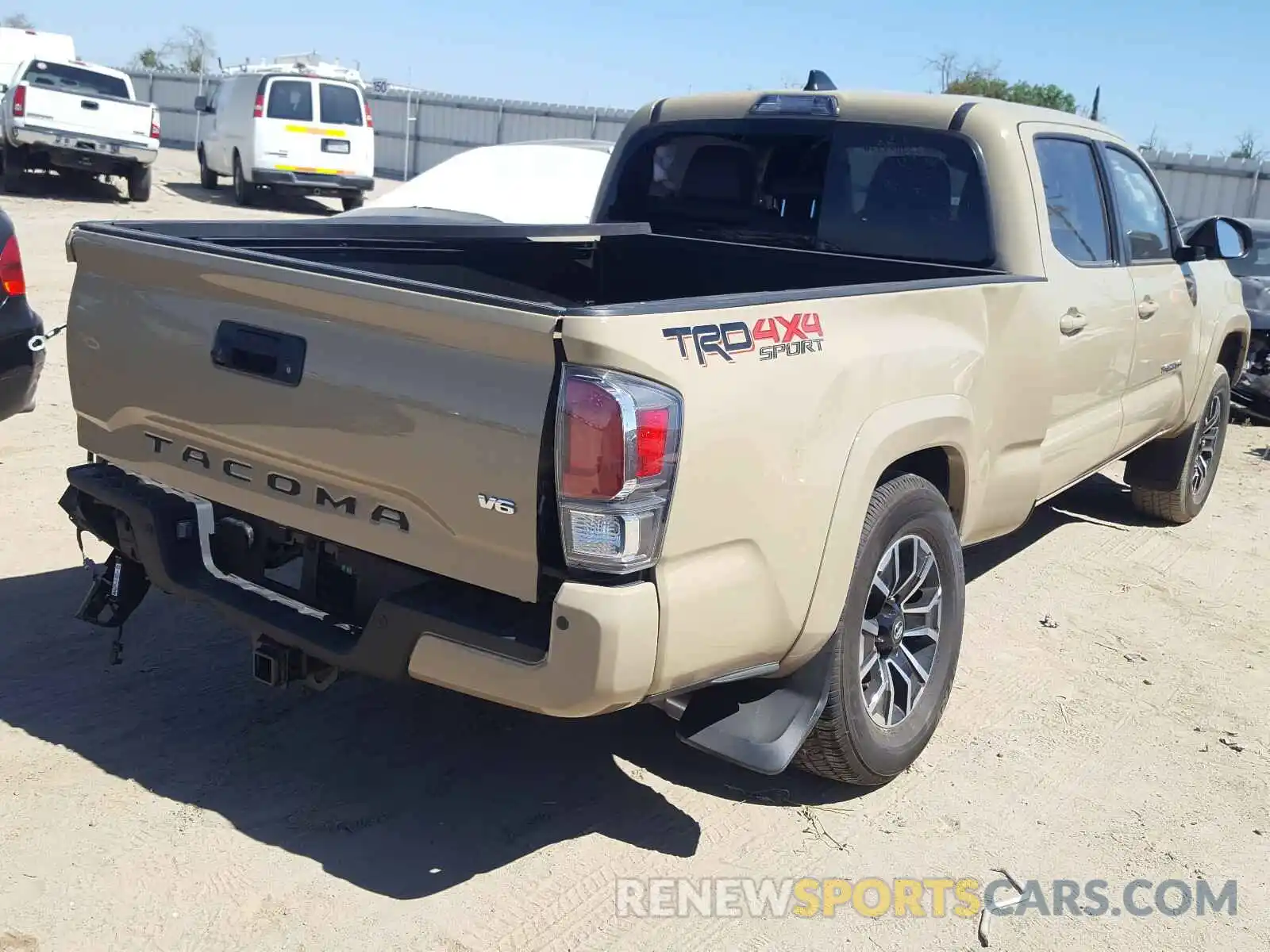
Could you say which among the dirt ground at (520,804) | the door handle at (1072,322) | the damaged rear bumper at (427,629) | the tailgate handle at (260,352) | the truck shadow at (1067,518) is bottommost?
the truck shadow at (1067,518)

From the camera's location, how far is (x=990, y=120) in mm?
4609

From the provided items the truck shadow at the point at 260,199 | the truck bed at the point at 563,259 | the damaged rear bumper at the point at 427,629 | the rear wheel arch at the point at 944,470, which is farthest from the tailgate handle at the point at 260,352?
the truck shadow at the point at 260,199

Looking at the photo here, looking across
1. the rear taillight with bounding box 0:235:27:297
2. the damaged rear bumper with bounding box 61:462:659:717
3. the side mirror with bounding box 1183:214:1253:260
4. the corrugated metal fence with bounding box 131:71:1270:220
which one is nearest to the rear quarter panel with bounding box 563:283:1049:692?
the damaged rear bumper with bounding box 61:462:659:717

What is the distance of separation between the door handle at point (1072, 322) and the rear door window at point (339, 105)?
17.4m

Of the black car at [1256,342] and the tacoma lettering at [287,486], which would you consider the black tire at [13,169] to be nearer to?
the black car at [1256,342]

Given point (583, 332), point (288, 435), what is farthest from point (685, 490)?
point (288, 435)

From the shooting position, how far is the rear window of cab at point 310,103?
20.0m

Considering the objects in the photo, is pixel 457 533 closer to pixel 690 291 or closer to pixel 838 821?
pixel 838 821

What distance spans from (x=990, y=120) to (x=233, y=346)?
9.25ft

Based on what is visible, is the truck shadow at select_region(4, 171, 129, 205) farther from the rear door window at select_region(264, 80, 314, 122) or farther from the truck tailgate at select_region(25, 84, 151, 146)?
the rear door window at select_region(264, 80, 314, 122)

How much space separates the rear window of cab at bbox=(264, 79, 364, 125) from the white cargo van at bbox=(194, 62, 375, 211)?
1cm

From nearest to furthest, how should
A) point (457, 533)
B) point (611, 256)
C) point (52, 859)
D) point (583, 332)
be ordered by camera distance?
point (583, 332), point (457, 533), point (52, 859), point (611, 256)

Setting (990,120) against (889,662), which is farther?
(990,120)

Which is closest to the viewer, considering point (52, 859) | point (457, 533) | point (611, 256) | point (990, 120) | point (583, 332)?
point (583, 332)
